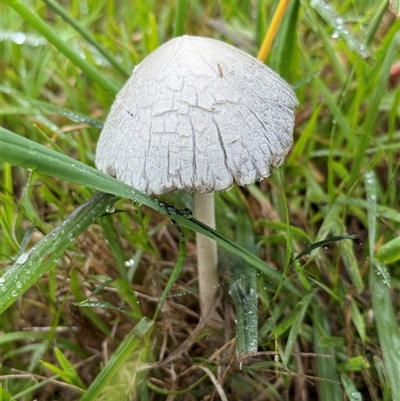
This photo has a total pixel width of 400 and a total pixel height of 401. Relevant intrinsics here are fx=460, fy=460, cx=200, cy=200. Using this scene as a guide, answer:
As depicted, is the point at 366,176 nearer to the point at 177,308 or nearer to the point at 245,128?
the point at 245,128

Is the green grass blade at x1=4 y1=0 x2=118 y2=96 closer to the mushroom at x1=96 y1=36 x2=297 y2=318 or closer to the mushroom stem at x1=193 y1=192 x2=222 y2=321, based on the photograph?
the mushroom at x1=96 y1=36 x2=297 y2=318

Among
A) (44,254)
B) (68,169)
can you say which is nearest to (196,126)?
(68,169)

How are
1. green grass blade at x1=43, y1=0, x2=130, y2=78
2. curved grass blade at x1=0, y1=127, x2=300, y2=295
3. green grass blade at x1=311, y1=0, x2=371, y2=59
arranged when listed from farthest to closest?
green grass blade at x1=43, y1=0, x2=130, y2=78, green grass blade at x1=311, y1=0, x2=371, y2=59, curved grass blade at x1=0, y1=127, x2=300, y2=295

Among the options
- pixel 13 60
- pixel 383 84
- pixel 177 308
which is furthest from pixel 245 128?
pixel 13 60

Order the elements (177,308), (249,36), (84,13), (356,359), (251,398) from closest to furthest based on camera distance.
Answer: (356,359) < (251,398) < (177,308) < (249,36) < (84,13)

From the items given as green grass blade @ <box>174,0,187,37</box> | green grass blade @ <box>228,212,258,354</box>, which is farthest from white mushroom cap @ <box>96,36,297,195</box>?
green grass blade @ <box>174,0,187,37</box>

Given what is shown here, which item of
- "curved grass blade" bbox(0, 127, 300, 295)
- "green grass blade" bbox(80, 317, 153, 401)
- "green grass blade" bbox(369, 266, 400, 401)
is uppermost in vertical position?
"curved grass blade" bbox(0, 127, 300, 295)
